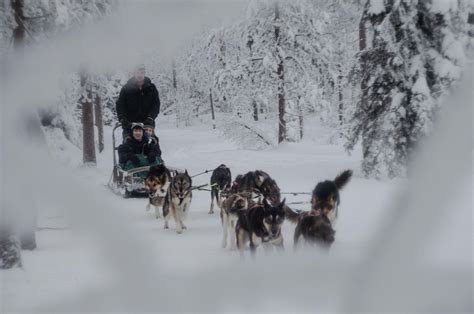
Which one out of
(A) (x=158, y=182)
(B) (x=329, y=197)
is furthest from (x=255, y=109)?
(B) (x=329, y=197)

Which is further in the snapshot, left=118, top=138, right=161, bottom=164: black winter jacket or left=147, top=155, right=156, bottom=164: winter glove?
left=147, top=155, right=156, bottom=164: winter glove

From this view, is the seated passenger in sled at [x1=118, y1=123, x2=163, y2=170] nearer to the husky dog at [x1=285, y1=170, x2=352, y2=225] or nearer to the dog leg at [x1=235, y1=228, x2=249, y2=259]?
the husky dog at [x1=285, y1=170, x2=352, y2=225]

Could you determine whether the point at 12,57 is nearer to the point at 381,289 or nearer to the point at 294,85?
the point at 381,289

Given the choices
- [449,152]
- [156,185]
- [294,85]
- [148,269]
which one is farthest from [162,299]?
[294,85]

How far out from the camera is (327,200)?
6.53 meters

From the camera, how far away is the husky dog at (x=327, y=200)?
6254 millimetres

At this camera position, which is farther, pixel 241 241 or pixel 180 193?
pixel 180 193

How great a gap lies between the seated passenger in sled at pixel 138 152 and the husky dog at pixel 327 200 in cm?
430

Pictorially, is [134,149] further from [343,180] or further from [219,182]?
[343,180]

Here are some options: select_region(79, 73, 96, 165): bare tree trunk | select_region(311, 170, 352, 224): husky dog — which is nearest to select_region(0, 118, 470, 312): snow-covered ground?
select_region(79, 73, 96, 165): bare tree trunk

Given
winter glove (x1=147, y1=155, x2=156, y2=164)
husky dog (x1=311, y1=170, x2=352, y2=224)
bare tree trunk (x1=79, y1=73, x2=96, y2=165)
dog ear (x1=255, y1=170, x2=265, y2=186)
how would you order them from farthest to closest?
winter glove (x1=147, y1=155, x2=156, y2=164) → dog ear (x1=255, y1=170, x2=265, y2=186) → husky dog (x1=311, y1=170, x2=352, y2=224) → bare tree trunk (x1=79, y1=73, x2=96, y2=165)

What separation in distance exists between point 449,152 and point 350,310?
18 centimetres

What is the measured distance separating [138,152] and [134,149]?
121 millimetres

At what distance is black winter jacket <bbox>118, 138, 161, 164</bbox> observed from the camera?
10078 millimetres
